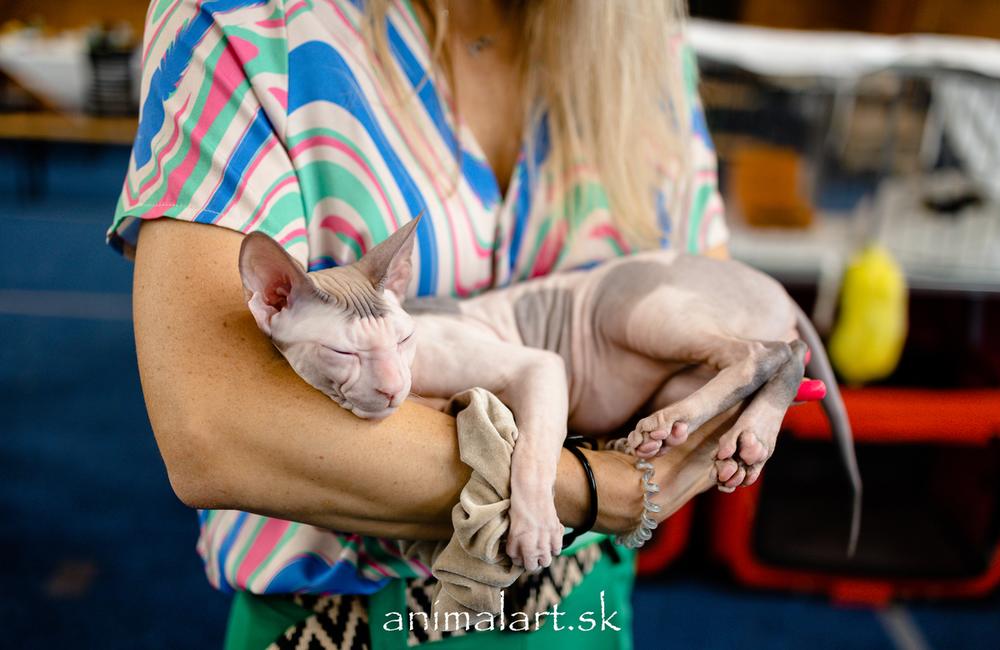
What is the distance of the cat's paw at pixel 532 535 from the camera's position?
647 millimetres

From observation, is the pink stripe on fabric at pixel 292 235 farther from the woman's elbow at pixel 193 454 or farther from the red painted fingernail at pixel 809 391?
the red painted fingernail at pixel 809 391

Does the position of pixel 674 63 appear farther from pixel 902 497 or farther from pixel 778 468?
pixel 902 497

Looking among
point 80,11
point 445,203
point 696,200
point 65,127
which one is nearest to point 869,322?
point 696,200

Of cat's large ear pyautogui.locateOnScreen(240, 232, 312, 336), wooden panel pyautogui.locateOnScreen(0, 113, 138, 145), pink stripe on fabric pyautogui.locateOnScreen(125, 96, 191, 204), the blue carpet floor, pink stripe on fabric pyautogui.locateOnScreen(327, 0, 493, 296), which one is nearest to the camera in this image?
cat's large ear pyautogui.locateOnScreen(240, 232, 312, 336)

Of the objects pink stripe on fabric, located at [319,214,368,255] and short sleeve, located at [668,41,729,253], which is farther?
short sleeve, located at [668,41,729,253]

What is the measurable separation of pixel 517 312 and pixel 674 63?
0.41 m

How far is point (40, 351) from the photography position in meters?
3.25

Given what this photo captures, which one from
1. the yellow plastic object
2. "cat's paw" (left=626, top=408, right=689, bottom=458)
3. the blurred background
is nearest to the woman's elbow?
"cat's paw" (left=626, top=408, right=689, bottom=458)

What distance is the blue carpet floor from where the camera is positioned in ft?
6.42

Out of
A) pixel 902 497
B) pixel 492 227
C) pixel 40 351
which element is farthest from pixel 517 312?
pixel 40 351

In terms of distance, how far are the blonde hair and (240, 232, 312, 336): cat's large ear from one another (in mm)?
415

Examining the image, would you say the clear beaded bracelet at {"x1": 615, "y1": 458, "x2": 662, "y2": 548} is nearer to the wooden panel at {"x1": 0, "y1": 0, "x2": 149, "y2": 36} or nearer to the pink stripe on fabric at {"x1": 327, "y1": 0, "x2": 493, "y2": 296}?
the pink stripe on fabric at {"x1": 327, "y1": 0, "x2": 493, "y2": 296}

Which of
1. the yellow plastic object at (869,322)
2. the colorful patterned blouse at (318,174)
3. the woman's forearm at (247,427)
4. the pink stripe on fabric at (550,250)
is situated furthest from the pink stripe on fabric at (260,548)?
the yellow plastic object at (869,322)

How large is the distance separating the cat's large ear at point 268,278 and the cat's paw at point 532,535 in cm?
25
